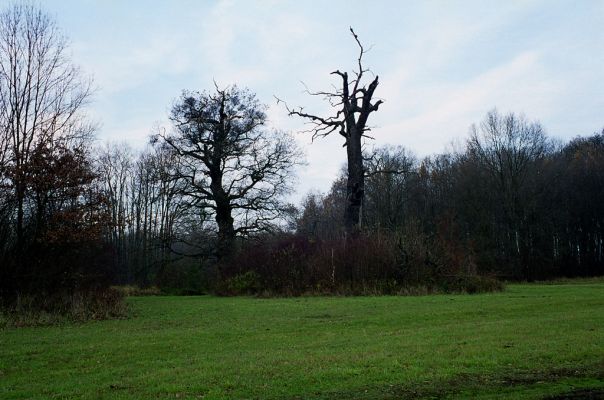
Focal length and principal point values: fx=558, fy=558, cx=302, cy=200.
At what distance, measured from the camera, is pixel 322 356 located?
903 centimetres

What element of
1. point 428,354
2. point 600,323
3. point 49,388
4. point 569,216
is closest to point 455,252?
point 600,323

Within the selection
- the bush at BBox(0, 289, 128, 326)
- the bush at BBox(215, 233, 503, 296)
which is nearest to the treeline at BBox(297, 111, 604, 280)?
the bush at BBox(215, 233, 503, 296)

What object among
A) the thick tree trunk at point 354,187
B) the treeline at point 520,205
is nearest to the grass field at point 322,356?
the thick tree trunk at point 354,187

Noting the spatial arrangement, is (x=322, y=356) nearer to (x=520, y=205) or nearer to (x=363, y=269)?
(x=363, y=269)

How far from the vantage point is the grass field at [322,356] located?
22.6 feet

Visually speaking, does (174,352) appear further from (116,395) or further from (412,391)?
(412,391)

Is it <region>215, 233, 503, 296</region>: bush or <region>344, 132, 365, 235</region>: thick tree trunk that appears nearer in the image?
<region>215, 233, 503, 296</region>: bush

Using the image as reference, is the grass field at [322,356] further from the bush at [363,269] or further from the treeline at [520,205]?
the treeline at [520,205]

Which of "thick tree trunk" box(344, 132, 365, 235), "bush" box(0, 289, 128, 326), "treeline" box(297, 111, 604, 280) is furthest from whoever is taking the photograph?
"treeline" box(297, 111, 604, 280)

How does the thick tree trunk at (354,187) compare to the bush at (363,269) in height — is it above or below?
above

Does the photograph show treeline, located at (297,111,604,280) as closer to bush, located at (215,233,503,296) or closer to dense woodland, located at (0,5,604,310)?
dense woodland, located at (0,5,604,310)

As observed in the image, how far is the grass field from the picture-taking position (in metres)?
6.89

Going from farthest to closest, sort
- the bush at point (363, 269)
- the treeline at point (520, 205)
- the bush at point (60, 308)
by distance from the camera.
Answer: the treeline at point (520, 205)
the bush at point (363, 269)
the bush at point (60, 308)

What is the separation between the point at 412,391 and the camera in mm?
6645
